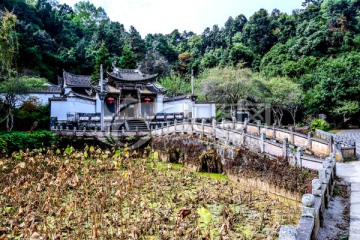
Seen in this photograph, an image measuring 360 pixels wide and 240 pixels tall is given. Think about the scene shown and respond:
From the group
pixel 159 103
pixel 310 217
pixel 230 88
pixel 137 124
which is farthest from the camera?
pixel 159 103

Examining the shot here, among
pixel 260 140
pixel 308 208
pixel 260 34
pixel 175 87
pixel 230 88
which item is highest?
pixel 260 34

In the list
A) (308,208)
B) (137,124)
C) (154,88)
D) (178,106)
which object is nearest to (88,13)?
(154,88)

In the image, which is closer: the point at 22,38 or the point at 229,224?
the point at 229,224

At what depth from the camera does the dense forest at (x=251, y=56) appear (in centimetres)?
2805

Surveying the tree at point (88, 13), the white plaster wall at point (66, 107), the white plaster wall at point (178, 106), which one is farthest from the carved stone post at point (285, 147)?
the tree at point (88, 13)

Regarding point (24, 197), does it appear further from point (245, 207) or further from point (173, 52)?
point (173, 52)

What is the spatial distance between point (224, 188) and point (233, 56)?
121 feet

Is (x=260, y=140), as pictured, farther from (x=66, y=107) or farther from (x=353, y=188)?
(x=66, y=107)

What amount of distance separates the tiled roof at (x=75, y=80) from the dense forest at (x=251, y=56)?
4.25 feet

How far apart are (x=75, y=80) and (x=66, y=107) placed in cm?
1115

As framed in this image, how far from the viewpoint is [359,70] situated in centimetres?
2803

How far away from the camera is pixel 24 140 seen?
1492cm

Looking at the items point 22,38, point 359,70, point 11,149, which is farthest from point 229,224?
point 22,38

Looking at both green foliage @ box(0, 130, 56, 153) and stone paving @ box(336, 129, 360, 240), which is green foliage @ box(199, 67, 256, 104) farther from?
stone paving @ box(336, 129, 360, 240)
